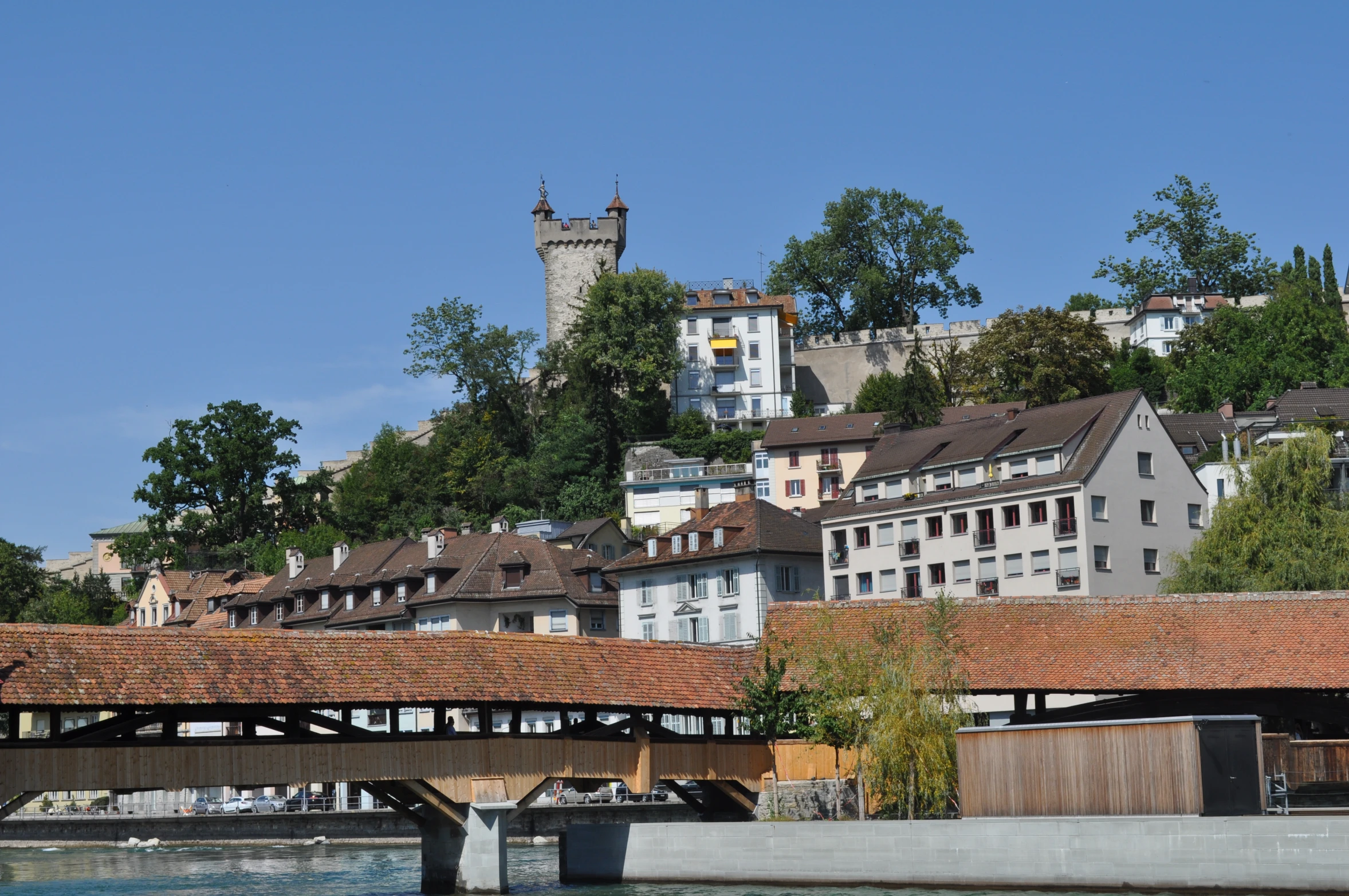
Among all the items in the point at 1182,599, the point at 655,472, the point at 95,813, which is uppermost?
the point at 655,472

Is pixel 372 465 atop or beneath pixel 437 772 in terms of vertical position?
atop

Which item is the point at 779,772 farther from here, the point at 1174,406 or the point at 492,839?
the point at 1174,406

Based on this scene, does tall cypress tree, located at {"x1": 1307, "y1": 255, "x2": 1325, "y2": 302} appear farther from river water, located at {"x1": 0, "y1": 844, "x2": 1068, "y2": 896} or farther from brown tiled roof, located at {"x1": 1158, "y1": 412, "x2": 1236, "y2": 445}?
river water, located at {"x1": 0, "y1": 844, "x2": 1068, "y2": 896}

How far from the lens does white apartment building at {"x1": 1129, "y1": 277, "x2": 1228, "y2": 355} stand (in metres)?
92.8

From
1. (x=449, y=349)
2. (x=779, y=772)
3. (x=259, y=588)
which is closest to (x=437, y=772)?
(x=779, y=772)

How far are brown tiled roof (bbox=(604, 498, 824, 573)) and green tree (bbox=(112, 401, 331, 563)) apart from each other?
28.3 metres

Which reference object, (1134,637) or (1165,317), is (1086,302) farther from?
(1134,637)

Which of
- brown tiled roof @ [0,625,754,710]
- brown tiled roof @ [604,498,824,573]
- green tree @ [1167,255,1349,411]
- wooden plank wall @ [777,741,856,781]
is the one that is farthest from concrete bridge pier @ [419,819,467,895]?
green tree @ [1167,255,1349,411]

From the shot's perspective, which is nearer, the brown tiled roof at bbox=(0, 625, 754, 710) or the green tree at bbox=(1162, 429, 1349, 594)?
the brown tiled roof at bbox=(0, 625, 754, 710)

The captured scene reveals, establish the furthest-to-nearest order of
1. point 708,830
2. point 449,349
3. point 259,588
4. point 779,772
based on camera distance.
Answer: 1. point 449,349
2. point 259,588
3. point 779,772
4. point 708,830

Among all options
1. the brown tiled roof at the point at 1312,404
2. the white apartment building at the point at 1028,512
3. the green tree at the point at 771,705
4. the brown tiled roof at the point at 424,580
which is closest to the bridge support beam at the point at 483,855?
the green tree at the point at 771,705

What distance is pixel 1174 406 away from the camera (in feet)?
258

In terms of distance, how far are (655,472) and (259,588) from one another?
17.3 metres

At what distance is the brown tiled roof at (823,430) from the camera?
75500 mm
